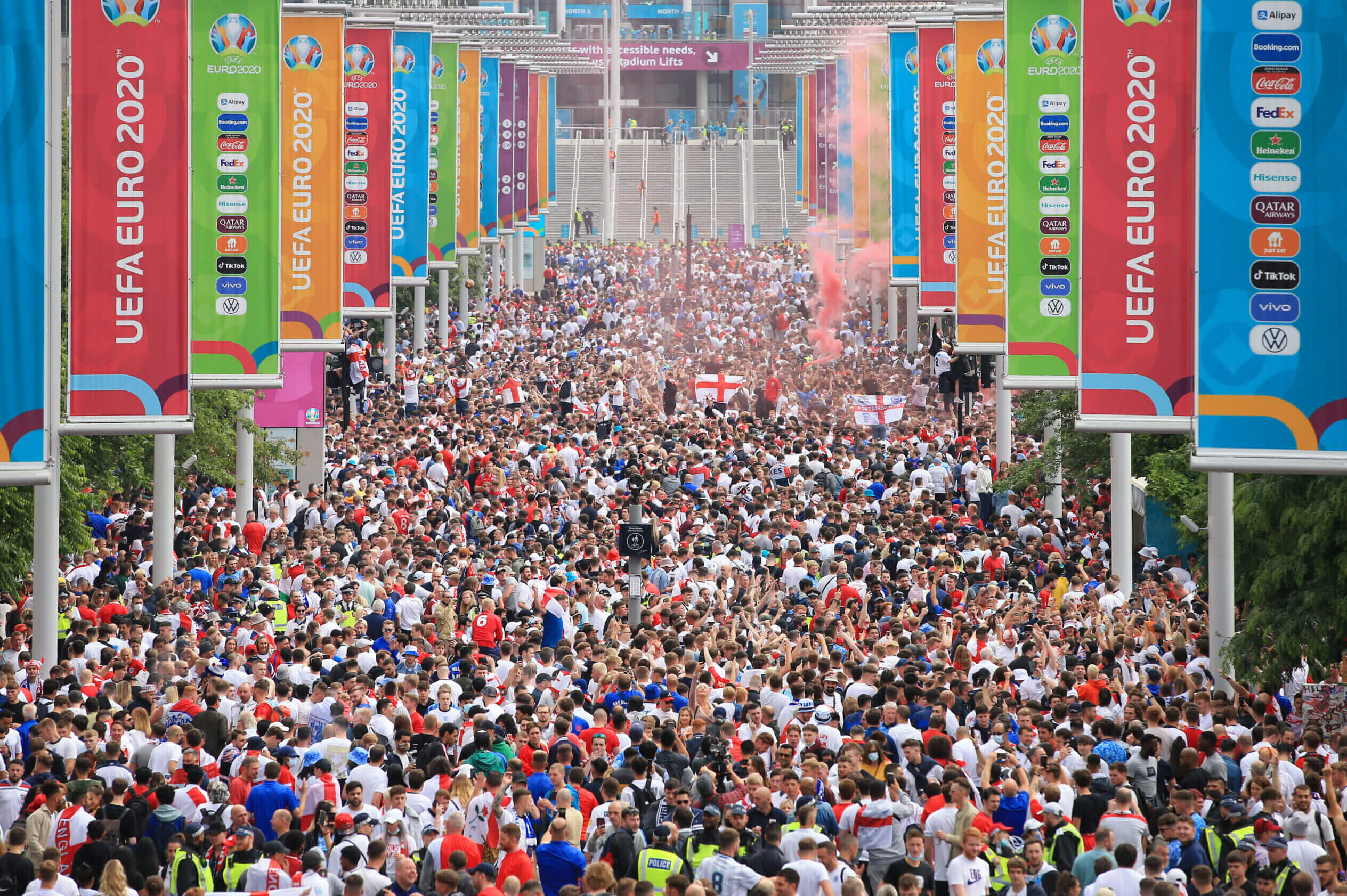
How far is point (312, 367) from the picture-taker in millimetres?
23984

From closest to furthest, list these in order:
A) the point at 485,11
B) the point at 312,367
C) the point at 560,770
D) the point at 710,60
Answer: the point at 560,770 → the point at 312,367 → the point at 485,11 → the point at 710,60

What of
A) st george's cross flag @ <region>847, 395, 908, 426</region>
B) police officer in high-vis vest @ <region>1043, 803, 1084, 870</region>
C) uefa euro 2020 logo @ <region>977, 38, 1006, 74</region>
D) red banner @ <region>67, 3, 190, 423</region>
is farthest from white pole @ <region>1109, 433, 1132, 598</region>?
st george's cross flag @ <region>847, 395, 908, 426</region>

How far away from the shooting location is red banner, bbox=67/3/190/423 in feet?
49.0

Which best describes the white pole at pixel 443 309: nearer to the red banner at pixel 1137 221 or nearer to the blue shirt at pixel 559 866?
the red banner at pixel 1137 221

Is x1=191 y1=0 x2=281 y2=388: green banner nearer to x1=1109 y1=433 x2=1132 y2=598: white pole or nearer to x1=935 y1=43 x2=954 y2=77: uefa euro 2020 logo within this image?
x1=1109 y1=433 x2=1132 y2=598: white pole

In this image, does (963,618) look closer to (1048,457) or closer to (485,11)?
(1048,457)

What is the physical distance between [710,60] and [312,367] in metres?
82.3

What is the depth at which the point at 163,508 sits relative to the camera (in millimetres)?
19234

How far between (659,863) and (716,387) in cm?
2427

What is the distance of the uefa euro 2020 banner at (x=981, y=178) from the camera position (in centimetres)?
2202

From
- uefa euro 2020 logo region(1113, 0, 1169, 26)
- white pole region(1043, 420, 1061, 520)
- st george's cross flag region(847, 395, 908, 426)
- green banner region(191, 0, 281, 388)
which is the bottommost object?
white pole region(1043, 420, 1061, 520)

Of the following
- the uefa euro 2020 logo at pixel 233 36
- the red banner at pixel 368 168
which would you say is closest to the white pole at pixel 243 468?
the red banner at pixel 368 168

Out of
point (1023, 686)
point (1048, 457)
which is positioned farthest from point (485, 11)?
point (1023, 686)

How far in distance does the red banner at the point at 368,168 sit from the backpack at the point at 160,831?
591 inches
